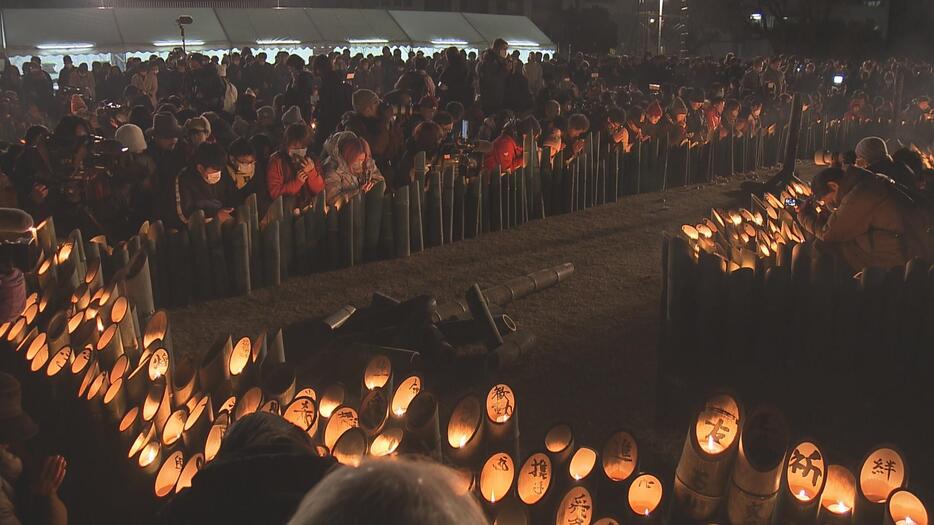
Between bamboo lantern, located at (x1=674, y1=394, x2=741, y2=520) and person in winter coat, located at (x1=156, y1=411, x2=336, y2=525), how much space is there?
52.8 inches

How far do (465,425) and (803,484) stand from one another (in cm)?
124

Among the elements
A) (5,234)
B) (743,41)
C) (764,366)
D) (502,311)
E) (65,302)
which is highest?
(5,234)

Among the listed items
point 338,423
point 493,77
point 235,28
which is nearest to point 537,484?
point 338,423

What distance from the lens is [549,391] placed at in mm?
5113

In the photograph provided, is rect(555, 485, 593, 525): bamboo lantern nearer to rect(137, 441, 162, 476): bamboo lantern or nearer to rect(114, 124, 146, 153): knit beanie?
rect(137, 441, 162, 476): bamboo lantern

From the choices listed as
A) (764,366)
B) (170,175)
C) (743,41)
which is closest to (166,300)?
(170,175)

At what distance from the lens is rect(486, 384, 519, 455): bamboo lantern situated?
10.6ft

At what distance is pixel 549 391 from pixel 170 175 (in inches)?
166

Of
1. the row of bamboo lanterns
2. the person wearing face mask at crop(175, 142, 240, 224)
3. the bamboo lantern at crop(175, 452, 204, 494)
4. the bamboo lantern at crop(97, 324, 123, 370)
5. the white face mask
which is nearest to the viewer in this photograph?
the bamboo lantern at crop(175, 452, 204, 494)

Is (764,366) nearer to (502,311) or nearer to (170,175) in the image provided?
(502,311)

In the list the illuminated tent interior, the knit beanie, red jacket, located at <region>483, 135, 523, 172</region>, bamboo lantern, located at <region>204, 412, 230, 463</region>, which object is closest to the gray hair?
bamboo lantern, located at <region>204, 412, 230, 463</region>

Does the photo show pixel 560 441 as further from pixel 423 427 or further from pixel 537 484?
pixel 423 427

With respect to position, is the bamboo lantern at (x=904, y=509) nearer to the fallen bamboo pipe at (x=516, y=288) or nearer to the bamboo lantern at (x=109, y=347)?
the bamboo lantern at (x=109, y=347)

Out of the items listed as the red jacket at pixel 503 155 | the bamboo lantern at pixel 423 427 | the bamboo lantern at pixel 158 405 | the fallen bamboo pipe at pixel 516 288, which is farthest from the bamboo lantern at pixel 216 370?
the red jacket at pixel 503 155
